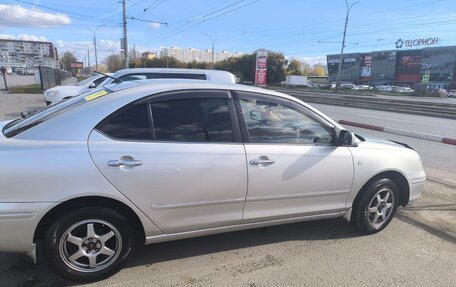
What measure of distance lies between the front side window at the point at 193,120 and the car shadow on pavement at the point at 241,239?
1.14 m

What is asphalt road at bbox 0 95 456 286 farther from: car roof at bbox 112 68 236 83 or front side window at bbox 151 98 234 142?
car roof at bbox 112 68 236 83

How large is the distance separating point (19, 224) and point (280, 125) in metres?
2.34

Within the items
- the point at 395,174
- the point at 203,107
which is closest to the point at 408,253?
the point at 395,174

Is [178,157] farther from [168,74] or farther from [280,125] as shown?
[168,74]

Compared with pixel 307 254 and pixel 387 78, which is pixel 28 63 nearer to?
pixel 387 78

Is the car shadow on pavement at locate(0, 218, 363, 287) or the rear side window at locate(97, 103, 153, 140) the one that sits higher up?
the rear side window at locate(97, 103, 153, 140)

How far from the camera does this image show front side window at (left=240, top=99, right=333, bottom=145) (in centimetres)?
348

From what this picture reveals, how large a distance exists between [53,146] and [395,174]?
134 inches

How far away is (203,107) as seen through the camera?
3.32 metres

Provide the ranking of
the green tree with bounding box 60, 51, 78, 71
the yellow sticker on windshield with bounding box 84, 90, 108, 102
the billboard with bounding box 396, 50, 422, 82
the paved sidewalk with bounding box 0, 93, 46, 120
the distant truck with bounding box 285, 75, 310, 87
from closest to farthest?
the yellow sticker on windshield with bounding box 84, 90, 108, 102 < the paved sidewalk with bounding box 0, 93, 46, 120 < the distant truck with bounding box 285, 75, 310, 87 < the billboard with bounding box 396, 50, 422, 82 < the green tree with bounding box 60, 51, 78, 71

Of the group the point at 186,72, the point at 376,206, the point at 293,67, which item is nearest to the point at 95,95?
the point at 376,206

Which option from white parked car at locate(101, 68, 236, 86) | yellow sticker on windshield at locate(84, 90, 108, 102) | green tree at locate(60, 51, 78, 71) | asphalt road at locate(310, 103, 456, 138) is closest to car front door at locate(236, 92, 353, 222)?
yellow sticker on windshield at locate(84, 90, 108, 102)

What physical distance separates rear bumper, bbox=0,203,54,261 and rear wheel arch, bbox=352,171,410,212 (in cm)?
295

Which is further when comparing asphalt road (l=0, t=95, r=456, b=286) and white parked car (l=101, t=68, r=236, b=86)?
white parked car (l=101, t=68, r=236, b=86)
